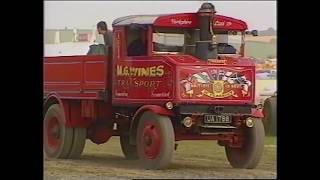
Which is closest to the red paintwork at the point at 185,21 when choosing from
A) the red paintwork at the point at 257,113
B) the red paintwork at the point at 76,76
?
the red paintwork at the point at 76,76

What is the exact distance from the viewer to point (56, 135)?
23.4ft

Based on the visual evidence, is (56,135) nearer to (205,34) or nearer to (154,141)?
(154,141)

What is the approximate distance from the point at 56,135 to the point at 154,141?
1.01m

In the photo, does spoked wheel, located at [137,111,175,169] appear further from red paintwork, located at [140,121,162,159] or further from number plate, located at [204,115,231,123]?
number plate, located at [204,115,231,123]

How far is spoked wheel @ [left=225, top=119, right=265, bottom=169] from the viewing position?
6695 millimetres

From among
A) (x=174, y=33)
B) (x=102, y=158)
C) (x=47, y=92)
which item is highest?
(x=174, y=33)

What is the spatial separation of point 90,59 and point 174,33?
76cm

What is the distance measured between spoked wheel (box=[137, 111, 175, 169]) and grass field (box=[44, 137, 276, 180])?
7 cm

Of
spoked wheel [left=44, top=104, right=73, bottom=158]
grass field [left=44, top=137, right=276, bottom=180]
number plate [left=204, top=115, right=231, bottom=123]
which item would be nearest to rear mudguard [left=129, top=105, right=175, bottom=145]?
grass field [left=44, top=137, right=276, bottom=180]

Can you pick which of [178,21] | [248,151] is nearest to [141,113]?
[178,21]

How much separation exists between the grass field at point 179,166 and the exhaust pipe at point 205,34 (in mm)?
751
